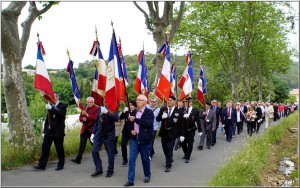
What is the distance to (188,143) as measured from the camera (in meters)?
12.0

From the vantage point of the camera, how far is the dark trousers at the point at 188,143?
1182 centimetres

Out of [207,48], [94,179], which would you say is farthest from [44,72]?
[207,48]

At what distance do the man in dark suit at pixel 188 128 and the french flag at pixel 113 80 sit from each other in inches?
130

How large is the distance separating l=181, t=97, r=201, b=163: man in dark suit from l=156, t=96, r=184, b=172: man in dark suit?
1.18 meters

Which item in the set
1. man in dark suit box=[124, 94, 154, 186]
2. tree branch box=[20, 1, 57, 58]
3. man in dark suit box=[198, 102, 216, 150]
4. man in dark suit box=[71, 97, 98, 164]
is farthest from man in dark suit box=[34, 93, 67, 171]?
man in dark suit box=[198, 102, 216, 150]

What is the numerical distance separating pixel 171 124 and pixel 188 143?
1.70 metres

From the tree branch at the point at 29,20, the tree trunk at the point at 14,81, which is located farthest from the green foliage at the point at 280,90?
the tree trunk at the point at 14,81

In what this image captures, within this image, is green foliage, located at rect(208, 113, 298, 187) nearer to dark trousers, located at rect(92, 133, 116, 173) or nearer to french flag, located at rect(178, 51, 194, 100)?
dark trousers, located at rect(92, 133, 116, 173)

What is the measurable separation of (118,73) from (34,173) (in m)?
3.17

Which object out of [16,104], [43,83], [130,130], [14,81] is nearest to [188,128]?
[130,130]

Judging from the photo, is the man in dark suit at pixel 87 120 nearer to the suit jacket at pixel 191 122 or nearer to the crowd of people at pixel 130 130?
the crowd of people at pixel 130 130

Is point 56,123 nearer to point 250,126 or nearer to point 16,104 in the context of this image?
point 16,104

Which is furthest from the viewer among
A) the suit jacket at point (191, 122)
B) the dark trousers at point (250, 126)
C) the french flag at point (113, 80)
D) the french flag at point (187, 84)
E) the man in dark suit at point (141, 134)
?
the dark trousers at point (250, 126)

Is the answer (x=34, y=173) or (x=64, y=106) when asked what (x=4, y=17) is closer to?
(x=64, y=106)
